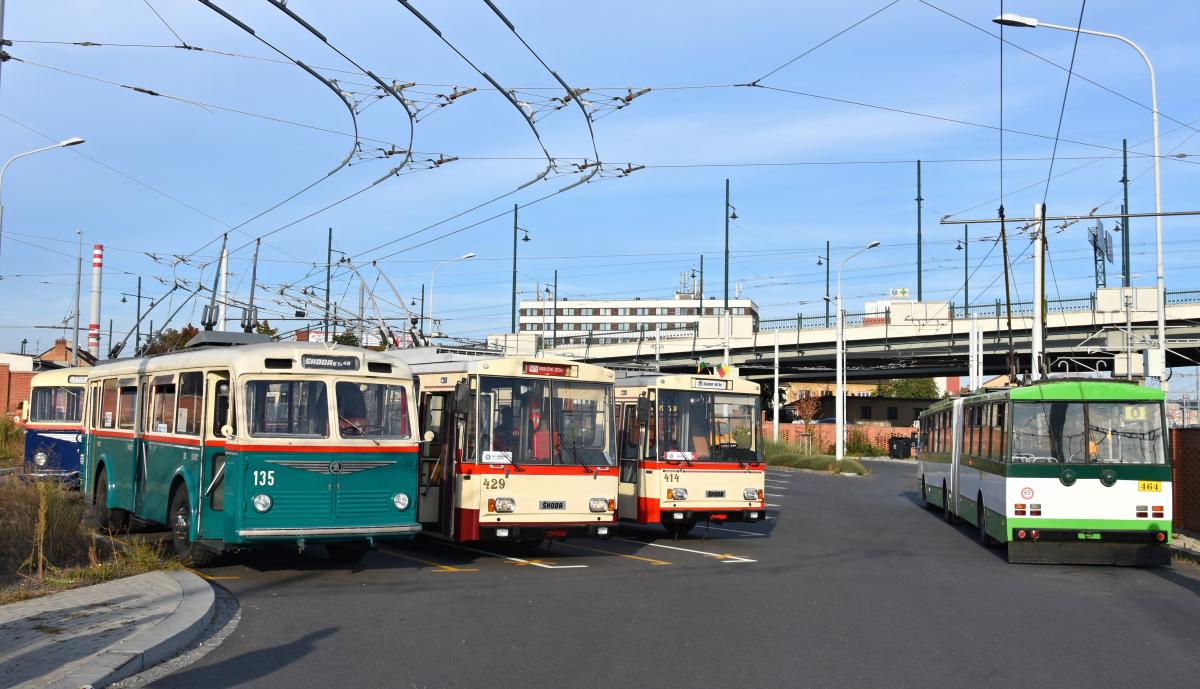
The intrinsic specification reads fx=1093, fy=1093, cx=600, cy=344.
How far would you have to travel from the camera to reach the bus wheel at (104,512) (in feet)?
54.2

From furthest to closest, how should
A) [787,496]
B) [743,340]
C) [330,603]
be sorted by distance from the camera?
[743,340]
[787,496]
[330,603]

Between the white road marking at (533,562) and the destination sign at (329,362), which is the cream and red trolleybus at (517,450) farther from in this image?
the destination sign at (329,362)

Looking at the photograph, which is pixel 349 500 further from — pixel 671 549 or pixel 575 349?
pixel 575 349

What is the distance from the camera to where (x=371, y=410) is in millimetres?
13438

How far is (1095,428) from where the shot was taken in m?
16.4

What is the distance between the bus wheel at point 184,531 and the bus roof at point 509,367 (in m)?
3.12

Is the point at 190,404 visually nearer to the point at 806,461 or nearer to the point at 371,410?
the point at 371,410

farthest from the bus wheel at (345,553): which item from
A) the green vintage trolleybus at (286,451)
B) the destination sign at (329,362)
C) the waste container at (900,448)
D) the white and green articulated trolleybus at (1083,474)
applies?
the waste container at (900,448)

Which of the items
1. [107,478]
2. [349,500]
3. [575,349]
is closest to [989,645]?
[349,500]

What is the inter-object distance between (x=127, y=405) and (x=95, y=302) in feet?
79.6

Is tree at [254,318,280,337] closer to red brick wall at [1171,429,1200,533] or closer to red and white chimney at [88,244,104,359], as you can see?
red and white chimney at [88,244,104,359]

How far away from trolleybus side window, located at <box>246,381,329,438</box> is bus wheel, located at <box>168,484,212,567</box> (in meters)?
1.44

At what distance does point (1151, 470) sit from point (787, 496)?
49.9 ft

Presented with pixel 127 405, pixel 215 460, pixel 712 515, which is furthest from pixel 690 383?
pixel 127 405
